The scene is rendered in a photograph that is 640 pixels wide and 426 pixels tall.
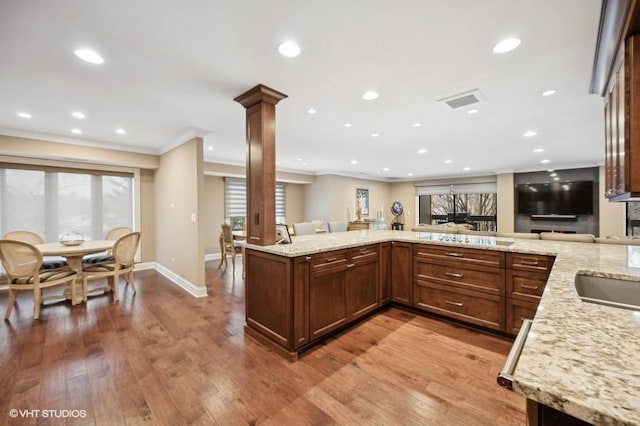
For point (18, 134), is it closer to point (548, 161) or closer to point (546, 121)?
point (546, 121)

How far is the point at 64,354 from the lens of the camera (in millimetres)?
2369

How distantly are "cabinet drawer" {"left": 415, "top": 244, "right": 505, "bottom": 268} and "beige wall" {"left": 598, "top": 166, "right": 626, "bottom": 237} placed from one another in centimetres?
674

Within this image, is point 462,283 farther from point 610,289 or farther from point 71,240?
point 71,240

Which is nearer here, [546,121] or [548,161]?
[546,121]

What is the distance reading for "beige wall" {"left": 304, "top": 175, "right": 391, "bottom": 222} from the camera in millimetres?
8359

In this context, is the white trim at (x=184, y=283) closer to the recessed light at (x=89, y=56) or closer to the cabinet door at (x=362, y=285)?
the cabinet door at (x=362, y=285)

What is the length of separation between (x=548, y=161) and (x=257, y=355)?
26.9ft

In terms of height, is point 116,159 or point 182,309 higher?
point 116,159

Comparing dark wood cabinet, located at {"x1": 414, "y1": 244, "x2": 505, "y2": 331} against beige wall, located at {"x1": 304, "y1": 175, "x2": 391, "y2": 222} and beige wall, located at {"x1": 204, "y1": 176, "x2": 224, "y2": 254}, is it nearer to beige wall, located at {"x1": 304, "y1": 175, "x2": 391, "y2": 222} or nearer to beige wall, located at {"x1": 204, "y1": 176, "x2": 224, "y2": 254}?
beige wall, located at {"x1": 304, "y1": 175, "x2": 391, "y2": 222}

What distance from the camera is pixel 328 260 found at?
2.55m

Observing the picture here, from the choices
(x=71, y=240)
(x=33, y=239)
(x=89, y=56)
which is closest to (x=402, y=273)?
(x=89, y=56)

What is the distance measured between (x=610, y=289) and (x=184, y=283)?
4.87m

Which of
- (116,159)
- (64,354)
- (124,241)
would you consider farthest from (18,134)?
(64,354)

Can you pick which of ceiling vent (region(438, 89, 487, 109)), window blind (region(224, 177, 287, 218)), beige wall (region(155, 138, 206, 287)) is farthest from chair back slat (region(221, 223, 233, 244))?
ceiling vent (region(438, 89, 487, 109))
